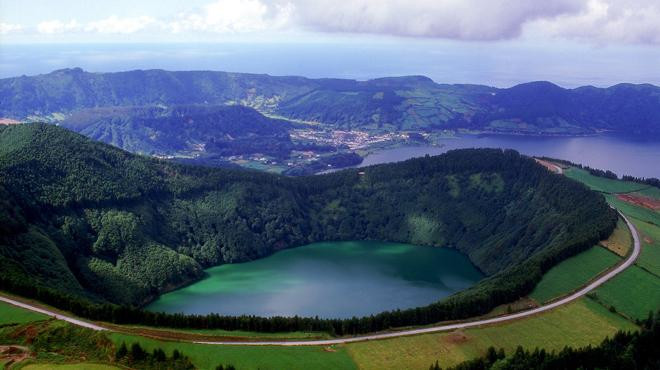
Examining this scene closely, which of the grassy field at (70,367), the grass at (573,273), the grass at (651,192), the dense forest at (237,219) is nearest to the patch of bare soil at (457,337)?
the dense forest at (237,219)

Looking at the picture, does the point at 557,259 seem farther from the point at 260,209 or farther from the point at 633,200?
the point at 260,209

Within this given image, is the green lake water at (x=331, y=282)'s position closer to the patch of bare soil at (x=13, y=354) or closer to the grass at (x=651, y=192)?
the patch of bare soil at (x=13, y=354)

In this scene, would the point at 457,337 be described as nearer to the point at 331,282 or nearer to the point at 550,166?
the point at 331,282

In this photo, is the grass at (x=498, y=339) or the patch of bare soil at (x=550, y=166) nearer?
the grass at (x=498, y=339)

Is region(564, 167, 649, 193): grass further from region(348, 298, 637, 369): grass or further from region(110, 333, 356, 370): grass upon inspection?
region(110, 333, 356, 370): grass

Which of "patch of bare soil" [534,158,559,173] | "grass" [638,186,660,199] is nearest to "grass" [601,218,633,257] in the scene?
"grass" [638,186,660,199]

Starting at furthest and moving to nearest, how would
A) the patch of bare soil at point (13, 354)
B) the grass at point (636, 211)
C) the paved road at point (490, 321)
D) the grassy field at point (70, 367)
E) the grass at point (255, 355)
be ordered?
the grass at point (636, 211)
the paved road at point (490, 321)
the grass at point (255, 355)
the patch of bare soil at point (13, 354)
the grassy field at point (70, 367)
